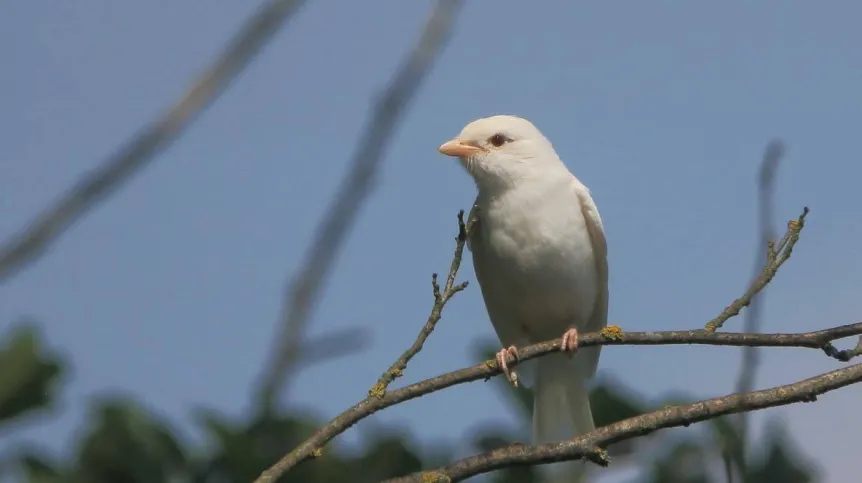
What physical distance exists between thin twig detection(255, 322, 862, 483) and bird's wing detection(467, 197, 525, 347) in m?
1.94

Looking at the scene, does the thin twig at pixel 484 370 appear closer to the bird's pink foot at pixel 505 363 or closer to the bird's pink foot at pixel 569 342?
the bird's pink foot at pixel 505 363

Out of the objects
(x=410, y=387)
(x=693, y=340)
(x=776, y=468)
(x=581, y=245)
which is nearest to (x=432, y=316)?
(x=410, y=387)

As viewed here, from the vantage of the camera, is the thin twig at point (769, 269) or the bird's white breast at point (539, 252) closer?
the thin twig at point (769, 269)

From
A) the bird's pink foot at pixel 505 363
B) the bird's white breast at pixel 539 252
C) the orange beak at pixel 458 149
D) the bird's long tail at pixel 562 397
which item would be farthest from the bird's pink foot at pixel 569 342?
the orange beak at pixel 458 149

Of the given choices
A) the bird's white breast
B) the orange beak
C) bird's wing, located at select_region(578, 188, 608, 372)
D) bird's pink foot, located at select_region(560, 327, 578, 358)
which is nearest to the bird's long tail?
bird's wing, located at select_region(578, 188, 608, 372)

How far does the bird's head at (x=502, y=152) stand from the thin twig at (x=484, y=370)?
91.1 inches

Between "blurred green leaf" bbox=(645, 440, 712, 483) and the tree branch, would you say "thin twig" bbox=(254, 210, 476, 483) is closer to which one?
the tree branch

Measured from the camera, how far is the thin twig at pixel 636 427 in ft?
14.6

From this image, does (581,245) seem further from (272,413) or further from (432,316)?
(272,413)

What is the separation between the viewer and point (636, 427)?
4.59 metres

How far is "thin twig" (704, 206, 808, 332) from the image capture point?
501 cm

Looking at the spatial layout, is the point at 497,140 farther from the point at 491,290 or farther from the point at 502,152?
the point at 491,290

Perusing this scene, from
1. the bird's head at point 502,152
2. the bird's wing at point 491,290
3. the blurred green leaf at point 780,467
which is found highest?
the bird's head at point 502,152

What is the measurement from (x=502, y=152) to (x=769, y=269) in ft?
9.42
